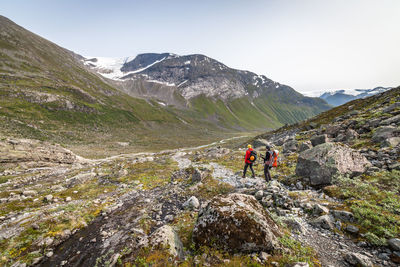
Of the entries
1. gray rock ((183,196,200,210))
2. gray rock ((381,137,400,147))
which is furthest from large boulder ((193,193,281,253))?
gray rock ((381,137,400,147))

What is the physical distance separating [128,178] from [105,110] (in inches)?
6327

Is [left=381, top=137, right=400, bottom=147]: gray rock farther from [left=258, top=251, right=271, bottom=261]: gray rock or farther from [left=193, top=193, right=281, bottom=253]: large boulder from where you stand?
[left=258, top=251, right=271, bottom=261]: gray rock

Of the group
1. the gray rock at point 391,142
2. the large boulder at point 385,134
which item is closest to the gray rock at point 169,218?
the gray rock at point 391,142

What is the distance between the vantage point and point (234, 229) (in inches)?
293

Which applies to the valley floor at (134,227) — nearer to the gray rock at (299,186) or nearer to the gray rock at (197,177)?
the gray rock at (197,177)

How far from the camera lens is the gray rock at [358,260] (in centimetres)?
611

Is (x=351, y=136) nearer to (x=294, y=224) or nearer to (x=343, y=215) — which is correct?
(x=343, y=215)

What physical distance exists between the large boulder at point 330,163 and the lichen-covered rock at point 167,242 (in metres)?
12.1

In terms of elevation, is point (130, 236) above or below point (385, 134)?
below

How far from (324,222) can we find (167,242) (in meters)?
8.43

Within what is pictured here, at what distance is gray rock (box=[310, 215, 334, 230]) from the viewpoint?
867 cm

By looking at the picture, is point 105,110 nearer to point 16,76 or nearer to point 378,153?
point 16,76

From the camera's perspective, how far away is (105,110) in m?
162

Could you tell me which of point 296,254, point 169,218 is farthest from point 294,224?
point 169,218
